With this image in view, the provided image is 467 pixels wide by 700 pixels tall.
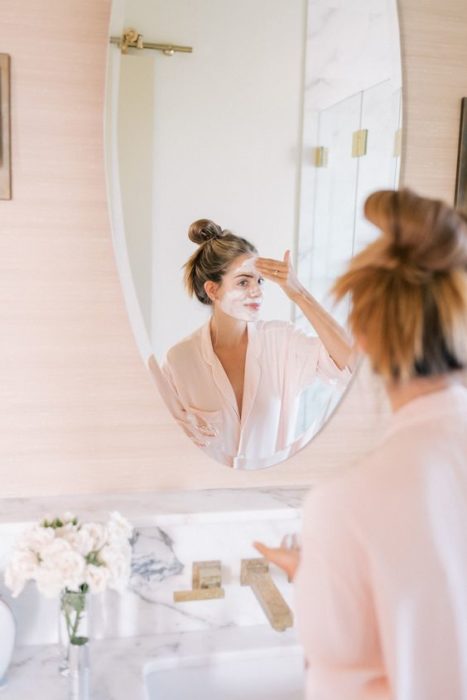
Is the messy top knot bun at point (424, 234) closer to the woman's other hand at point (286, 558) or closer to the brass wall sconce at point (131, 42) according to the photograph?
the woman's other hand at point (286, 558)

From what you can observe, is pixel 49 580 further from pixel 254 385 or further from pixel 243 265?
pixel 243 265

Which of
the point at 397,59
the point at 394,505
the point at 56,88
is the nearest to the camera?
the point at 394,505

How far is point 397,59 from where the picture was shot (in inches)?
49.3

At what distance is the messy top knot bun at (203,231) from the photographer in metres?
1.18

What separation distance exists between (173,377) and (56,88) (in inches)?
20.4

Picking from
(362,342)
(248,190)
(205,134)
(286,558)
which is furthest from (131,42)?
(286,558)

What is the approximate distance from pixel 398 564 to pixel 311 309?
0.68 m

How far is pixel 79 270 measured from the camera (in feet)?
3.89

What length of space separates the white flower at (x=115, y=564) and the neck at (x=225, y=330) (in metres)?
0.39

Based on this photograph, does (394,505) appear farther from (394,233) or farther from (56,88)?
(56,88)

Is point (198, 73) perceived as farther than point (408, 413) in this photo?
Yes

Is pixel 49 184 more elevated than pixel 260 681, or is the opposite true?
pixel 49 184

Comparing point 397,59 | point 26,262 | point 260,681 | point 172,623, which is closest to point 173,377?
point 26,262

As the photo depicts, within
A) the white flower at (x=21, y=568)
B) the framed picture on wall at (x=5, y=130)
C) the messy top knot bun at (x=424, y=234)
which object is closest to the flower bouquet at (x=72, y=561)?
the white flower at (x=21, y=568)
